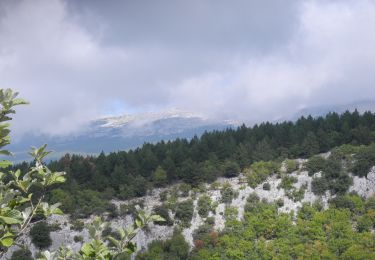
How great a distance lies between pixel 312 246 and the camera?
51.7 m

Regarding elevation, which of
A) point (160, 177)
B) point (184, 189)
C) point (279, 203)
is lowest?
point (279, 203)

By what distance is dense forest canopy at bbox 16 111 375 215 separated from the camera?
70625 mm

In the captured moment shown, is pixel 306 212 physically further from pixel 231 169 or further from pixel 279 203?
pixel 231 169

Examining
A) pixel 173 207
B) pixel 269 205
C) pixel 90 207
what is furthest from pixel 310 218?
pixel 90 207

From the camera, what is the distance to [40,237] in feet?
190

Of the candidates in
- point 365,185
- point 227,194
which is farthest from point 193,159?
point 365,185

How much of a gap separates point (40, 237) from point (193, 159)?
30.7 metres

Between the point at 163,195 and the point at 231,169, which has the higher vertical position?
the point at 231,169

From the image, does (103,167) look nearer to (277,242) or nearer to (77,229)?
(77,229)

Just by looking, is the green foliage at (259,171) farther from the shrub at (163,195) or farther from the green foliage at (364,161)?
the shrub at (163,195)

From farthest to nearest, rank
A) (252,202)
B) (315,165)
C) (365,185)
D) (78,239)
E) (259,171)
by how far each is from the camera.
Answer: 1. (259,171)
2. (315,165)
3. (252,202)
4. (365,185)
5. (78,239)

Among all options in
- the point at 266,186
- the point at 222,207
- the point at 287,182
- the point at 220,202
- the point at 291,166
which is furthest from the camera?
the point at 291,166

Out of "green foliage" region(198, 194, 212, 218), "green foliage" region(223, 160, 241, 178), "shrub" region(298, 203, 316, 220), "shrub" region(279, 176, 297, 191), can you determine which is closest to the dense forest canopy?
"green foliage" region(223, 160, 241, 178)

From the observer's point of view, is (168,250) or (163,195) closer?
(168,250)
